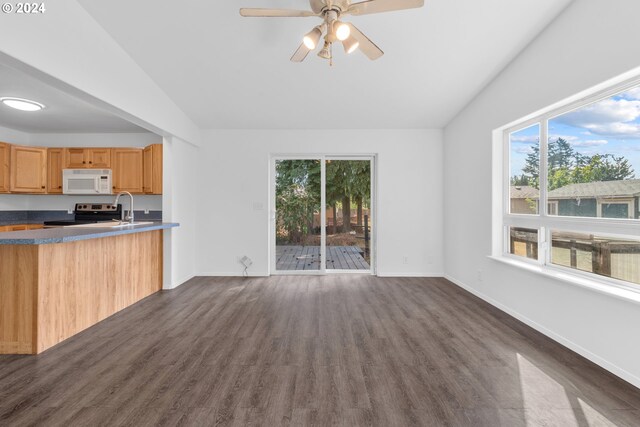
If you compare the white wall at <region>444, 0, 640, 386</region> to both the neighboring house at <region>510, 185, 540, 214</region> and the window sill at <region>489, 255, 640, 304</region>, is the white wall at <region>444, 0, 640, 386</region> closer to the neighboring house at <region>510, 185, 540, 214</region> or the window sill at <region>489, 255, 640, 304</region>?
the window sill at <region>489, 255, 640, 304</region>

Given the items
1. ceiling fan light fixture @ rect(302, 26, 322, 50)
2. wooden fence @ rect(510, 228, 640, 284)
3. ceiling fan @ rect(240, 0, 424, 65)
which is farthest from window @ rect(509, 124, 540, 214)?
ceiling fan light fixture @ rect(302, 26, 322, 50)

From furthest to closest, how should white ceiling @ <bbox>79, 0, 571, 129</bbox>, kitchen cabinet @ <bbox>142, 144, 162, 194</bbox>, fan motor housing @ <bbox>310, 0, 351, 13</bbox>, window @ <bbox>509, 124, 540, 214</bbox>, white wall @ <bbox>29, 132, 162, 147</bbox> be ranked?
white wall @ <bbox>29, 132, 162, 147</bbox> → kitchen cabinet @ <bbox>142, 144, 162, 194</bbox> → window @ <bbox>509, 124, 540, 214</bbox> → white ceiling @ <bbox>79, 0, 571, 129</bbox> → fan motor housing @ <bbox>310, 0, 351, 13</bbox>

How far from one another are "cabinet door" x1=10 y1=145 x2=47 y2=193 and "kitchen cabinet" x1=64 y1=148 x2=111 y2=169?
0.37 meters

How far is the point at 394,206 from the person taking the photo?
510 cm

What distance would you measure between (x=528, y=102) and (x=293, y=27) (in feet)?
8.18

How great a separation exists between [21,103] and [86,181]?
1458 millimetres

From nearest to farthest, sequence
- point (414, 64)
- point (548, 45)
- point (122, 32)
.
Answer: point (548, 45) → point (122, 32) → point (414, 64)

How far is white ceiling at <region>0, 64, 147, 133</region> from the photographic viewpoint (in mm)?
3439

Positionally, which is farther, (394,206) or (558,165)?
(394,206)

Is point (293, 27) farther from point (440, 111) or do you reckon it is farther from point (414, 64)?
point (440, 111)

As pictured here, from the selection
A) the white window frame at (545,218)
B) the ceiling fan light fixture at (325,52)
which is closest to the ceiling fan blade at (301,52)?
the ceiling fan light fixture at (325,52)

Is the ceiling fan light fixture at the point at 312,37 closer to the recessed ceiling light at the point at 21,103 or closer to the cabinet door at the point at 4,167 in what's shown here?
the recessed ceiling light at the point at 21,103

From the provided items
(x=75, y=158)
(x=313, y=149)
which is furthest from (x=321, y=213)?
(x=75, y=158)

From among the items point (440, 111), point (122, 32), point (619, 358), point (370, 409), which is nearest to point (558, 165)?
point (619, 358)
